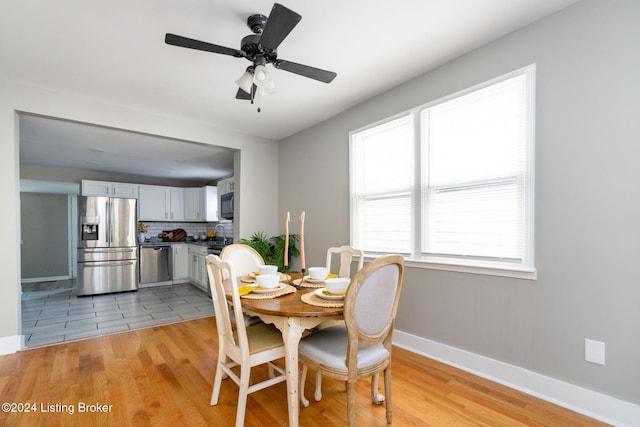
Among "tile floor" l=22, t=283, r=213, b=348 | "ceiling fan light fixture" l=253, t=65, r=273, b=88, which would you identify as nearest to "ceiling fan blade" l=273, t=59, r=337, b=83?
"ceiling fan light fixture" l=253, t=65, r=273, b=88

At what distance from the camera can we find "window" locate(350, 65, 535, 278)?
216 centimetres

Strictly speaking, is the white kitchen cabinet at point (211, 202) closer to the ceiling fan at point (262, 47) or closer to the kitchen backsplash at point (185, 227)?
the kitchen backsplash at point (185, 227)

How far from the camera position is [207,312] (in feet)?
13.8

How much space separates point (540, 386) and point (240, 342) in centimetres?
203

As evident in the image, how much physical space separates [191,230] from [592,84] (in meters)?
7.57

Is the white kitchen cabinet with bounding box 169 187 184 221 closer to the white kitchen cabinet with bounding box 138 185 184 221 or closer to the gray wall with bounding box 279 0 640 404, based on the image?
the white kitchen cabinet with bounding box 138 185 184 221

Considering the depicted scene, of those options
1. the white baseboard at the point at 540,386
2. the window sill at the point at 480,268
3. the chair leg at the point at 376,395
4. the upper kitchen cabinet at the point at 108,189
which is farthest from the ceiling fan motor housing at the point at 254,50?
the upper kitchen cabinet at the point at 108,189

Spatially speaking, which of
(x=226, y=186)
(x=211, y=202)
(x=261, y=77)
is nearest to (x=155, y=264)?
(x=211, y=202)

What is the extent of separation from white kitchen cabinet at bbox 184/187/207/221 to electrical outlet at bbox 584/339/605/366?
6723 mm

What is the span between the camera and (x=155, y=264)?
6156 mm

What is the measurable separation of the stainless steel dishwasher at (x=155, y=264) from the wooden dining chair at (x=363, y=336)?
5.49m

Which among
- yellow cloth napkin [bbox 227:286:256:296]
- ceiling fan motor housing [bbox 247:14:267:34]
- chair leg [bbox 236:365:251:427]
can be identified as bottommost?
chair leg [bbox 236:365:251:427]

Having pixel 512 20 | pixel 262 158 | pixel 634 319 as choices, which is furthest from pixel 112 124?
pixel 634 319

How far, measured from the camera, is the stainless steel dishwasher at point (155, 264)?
6039 mm
